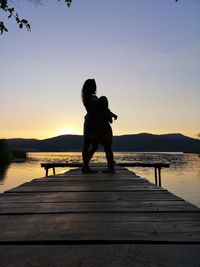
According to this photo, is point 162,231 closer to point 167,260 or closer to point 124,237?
point 124,237

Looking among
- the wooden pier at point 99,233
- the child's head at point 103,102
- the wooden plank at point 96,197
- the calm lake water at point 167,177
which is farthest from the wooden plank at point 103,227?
the calm lake water at point 167,177

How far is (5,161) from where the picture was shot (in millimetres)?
49750

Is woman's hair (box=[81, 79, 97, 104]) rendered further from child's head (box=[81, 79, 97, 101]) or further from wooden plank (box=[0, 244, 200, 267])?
wooden plank (box=[0, 244, 200, 267])

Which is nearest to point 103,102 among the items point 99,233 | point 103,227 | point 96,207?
point 96,207

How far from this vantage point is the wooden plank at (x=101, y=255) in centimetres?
183

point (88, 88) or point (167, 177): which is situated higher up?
point (88, 88)

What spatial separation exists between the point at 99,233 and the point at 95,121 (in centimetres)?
660

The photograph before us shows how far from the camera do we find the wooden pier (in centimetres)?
191

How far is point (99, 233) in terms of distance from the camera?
2.47 metres

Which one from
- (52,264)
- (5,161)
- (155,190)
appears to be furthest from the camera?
(5,161)

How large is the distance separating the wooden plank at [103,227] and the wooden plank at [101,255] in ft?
0.52

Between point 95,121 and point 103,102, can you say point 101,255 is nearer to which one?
point 103,102

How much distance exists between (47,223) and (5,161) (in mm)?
48528

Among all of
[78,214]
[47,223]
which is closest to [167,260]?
[47,223]
